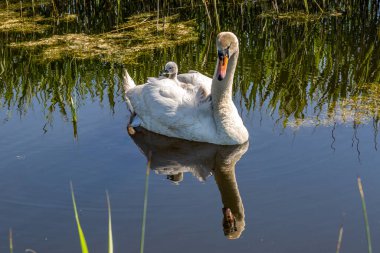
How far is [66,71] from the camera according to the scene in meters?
10.2

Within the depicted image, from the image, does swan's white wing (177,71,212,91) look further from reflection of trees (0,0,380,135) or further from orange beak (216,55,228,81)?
orange beak (216,55,228,81)

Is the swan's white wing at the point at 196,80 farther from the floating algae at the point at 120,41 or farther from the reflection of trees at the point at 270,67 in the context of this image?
the floating algae at the point at 120,41

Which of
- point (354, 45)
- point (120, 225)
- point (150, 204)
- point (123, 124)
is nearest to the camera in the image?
point (120, 225)

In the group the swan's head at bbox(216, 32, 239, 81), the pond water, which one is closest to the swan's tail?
the pond water

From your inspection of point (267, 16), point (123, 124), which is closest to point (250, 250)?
point (123, 124)

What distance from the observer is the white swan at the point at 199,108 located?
7590mm

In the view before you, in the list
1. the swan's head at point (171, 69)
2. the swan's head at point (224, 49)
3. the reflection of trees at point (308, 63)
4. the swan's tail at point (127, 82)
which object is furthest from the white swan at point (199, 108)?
the reflection of trees at point (308, 63)

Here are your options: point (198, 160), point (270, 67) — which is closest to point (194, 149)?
point (198, 160)

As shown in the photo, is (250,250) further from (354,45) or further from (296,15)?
(296,15)

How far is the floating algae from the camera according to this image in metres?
11.0

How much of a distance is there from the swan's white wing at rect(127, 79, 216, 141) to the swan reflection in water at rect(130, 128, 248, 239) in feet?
0.36

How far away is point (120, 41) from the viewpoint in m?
11.7

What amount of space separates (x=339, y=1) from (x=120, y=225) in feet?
28.6

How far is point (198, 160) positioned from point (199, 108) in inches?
28.9
